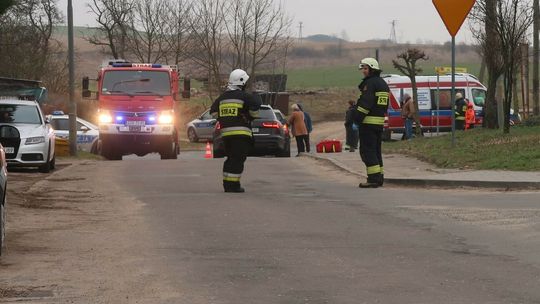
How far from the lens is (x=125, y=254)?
9742 millimetres

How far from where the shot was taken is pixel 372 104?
16094 mm

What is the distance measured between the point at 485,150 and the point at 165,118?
10106mm

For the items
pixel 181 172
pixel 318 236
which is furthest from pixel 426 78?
pixel 318 236

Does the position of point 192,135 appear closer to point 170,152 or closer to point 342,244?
point 170,152

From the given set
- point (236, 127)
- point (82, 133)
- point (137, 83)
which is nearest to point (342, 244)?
point (236, 127)

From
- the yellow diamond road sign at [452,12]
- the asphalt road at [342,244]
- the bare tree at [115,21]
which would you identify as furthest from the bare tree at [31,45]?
the asphalt road at [342,244]

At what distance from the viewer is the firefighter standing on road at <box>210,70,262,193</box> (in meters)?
15.6

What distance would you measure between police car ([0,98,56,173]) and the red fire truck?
424 centimetres

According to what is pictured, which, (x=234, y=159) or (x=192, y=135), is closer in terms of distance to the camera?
(x=234, y=159)

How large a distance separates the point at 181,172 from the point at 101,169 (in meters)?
2.44

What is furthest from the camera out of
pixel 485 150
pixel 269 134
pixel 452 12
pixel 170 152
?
pixel 170 152

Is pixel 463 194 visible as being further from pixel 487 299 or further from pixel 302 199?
pixel 487 299

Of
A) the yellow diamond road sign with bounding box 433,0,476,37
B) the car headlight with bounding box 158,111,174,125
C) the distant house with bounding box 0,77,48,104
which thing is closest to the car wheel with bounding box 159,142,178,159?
the car headlight with bounding box 158,111,174,125

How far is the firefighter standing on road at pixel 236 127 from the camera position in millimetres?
15586
